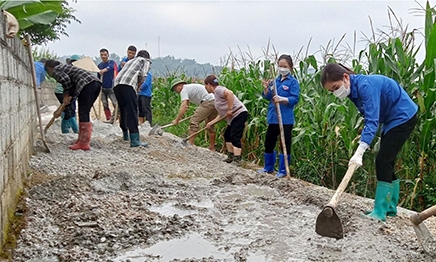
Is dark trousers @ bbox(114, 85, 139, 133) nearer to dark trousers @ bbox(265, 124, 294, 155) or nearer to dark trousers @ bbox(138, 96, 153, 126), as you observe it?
dark trousers @ bbox(265, 124, 294, 155)

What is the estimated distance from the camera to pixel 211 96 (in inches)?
313

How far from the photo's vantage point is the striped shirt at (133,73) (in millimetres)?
6785

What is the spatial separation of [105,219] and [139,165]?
252 centimetres

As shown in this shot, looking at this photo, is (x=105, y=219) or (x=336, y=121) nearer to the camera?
(x=105, y=219)

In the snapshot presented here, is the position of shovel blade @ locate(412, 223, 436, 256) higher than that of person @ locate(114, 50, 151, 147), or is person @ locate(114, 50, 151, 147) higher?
person @ locate(114, 50, 151, 147)

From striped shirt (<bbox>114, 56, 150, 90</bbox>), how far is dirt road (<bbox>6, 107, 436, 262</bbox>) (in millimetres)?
1559

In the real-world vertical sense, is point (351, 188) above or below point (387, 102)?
below

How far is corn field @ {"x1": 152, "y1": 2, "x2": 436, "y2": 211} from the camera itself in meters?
4.59

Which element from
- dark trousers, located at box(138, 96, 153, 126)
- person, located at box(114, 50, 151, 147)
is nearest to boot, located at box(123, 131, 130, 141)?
person, located at box(114, 50, 151, 147)

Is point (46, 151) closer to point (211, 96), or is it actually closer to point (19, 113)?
point (19, 113)

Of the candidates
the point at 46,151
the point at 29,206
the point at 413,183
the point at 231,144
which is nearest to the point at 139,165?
the point at 46,151

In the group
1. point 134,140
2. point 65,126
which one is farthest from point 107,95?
point 134,140

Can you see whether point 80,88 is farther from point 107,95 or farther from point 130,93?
point 107,95

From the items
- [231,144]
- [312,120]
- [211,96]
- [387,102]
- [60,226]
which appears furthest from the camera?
[211,96]
